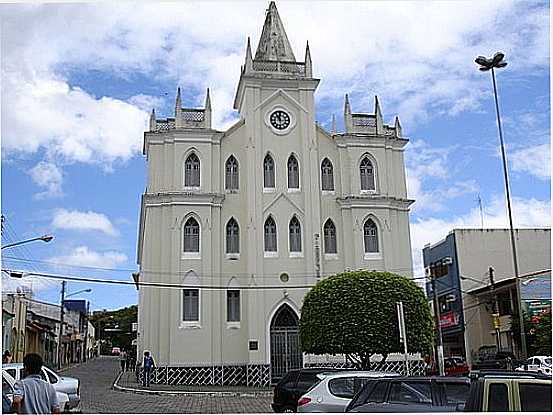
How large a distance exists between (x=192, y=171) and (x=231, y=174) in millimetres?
1986

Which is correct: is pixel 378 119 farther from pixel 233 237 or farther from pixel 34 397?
pixel 34 397

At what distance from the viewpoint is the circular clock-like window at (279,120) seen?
36938mm

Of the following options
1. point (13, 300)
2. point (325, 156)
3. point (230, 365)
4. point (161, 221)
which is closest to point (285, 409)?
point (230, 365)

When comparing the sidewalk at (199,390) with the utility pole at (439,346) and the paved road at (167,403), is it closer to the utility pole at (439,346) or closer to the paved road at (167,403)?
the paved road at (167,403)

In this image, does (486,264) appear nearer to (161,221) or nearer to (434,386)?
(161,221)

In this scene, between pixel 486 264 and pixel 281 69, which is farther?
pixel 486 264

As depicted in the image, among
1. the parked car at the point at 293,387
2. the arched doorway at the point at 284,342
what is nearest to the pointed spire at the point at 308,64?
the arched doorway at the point at 284,342

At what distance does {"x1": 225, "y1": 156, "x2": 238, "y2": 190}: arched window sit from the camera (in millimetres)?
36062

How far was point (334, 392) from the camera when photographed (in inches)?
556

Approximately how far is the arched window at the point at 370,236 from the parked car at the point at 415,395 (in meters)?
24.9

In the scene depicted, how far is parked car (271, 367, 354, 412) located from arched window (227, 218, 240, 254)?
59.3 ft

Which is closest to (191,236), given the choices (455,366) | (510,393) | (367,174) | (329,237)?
(329,237)

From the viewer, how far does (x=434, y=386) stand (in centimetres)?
1116

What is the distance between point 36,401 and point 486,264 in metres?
43.5
